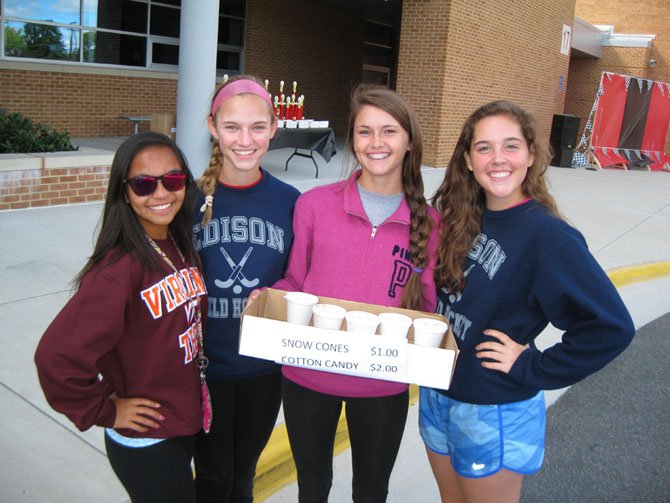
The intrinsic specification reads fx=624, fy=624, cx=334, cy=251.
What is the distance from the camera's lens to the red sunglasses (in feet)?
6.30

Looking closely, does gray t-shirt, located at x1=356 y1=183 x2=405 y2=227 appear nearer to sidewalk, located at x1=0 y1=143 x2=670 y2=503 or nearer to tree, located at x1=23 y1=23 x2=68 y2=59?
sidewalk, located at x1=0 y1=143 x2=670 y2=503

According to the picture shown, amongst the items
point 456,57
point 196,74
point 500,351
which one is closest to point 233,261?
point 500,351

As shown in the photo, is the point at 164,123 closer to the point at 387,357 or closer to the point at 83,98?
the point at 83,98

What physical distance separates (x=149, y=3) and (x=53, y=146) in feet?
27.5

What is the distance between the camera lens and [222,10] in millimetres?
16906

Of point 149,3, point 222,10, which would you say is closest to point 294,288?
point 149,3

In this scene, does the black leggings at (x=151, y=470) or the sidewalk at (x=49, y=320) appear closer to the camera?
the black leggings at (x=151, y=470)

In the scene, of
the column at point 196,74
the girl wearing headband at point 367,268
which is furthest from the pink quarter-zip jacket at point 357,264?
the column at point 196,74

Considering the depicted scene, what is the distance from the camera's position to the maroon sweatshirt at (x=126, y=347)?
1704 millimetres

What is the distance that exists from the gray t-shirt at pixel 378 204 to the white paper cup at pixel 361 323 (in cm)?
41

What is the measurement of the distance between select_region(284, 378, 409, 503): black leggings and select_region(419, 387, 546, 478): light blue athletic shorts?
0.73ft

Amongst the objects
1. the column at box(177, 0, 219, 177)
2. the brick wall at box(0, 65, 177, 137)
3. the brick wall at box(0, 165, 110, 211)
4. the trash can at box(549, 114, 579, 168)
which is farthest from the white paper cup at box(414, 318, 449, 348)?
the trash can at box(549, 114, 579, 168)

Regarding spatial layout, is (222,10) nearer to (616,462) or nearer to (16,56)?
(16,56)

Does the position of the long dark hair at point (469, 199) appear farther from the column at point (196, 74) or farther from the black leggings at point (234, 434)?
the column at point (196, 74)
